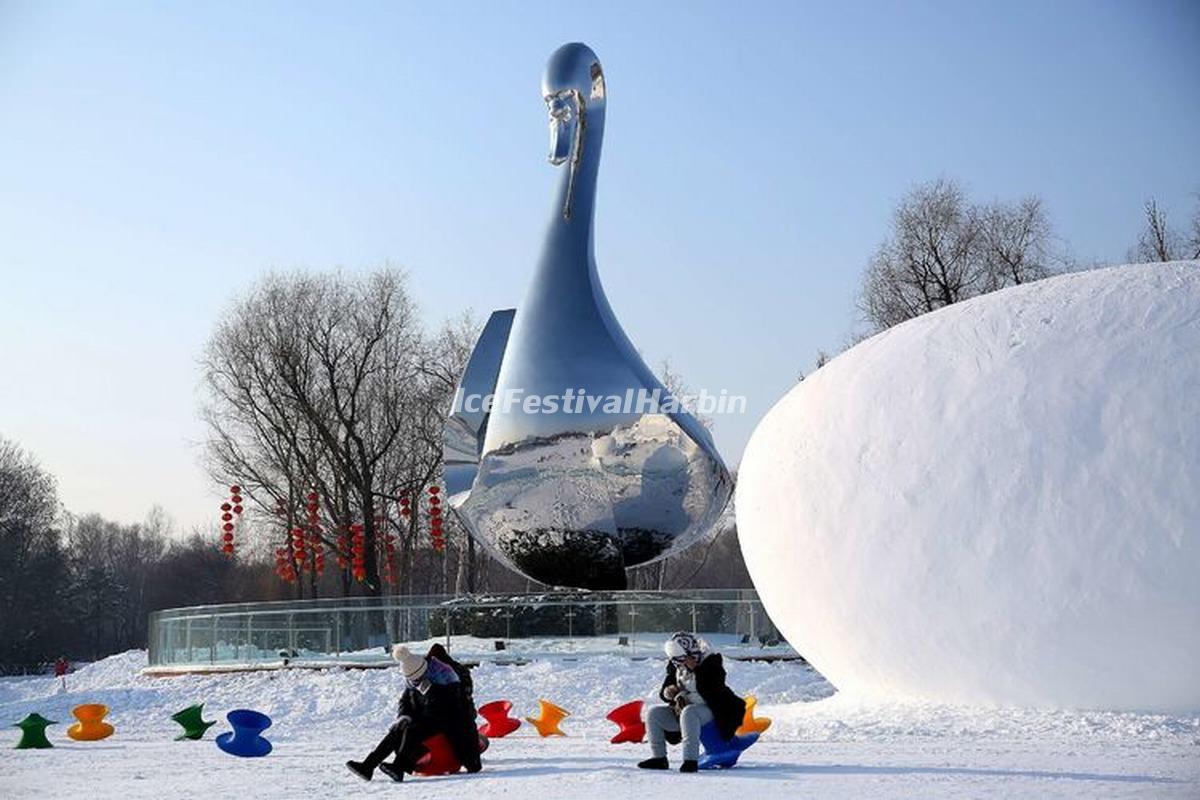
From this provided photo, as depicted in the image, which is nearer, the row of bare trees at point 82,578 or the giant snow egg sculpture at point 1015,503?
the giant snow egg sculpture at point 1015,503

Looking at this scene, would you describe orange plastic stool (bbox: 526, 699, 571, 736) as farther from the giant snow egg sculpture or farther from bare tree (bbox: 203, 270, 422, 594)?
bare tree (bbox: 203, 270, 422, 594)

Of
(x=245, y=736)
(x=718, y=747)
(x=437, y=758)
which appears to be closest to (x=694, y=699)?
(x=718, y=747)

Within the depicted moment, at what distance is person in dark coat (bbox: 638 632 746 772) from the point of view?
882cm

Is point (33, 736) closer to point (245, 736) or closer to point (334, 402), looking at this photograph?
point (245, 736)

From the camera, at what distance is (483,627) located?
23.0 m

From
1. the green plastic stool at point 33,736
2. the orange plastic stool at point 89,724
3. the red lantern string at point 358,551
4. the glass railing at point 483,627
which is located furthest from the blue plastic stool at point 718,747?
the red lantern string at point 358,551

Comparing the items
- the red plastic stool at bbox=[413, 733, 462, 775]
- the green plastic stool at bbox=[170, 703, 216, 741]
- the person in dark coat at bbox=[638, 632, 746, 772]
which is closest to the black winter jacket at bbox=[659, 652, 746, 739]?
the person in dark coat at bbox=[638, 632, 746, 772]

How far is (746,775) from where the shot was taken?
8555mm

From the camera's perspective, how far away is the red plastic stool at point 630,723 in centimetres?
1088

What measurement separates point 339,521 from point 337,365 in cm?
409

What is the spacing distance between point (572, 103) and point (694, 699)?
12334mm

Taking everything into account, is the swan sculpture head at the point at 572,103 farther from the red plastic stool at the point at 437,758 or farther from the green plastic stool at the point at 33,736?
the red plastic stool at the point at 437,758

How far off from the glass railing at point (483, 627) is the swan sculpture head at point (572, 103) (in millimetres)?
6480

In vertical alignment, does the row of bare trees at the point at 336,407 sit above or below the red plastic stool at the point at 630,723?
above
